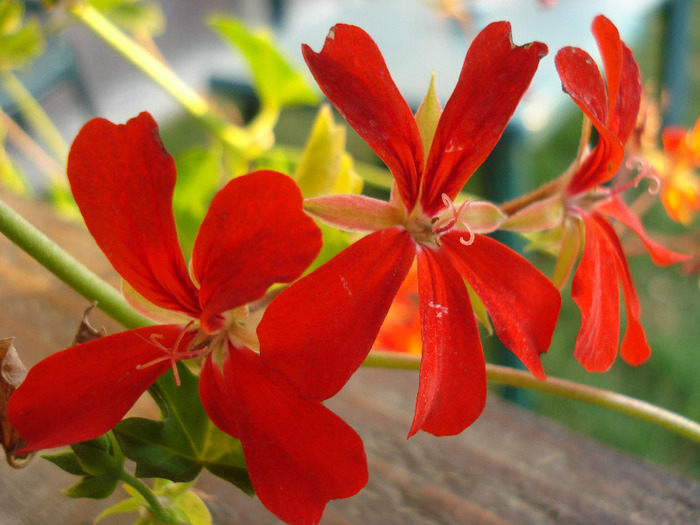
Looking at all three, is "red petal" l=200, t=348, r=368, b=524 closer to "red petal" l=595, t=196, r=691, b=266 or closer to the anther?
the anther

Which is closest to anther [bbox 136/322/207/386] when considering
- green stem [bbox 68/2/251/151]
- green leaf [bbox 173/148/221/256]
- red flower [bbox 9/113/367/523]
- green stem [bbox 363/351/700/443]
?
red flower [bbox 9/113/367/523]

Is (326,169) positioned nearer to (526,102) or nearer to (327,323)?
(327,323)

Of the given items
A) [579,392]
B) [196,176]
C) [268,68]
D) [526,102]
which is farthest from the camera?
[526,102]

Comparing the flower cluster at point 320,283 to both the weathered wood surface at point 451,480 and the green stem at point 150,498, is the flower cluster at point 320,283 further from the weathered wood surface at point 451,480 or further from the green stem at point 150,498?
the weathered wood surface at point 451,480

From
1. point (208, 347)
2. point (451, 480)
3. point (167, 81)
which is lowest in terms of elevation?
point (451, 480)

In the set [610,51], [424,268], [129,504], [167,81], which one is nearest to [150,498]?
[129,504]

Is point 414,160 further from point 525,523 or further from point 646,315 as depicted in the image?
point 646,315
